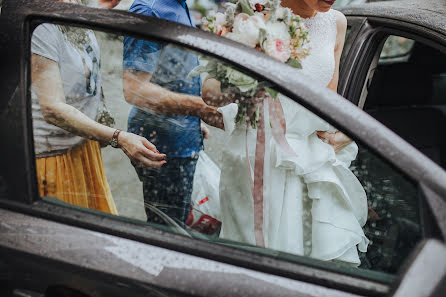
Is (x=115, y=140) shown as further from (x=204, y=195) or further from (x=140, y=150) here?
(x=204, y=195)

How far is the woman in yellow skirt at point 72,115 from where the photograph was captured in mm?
1399

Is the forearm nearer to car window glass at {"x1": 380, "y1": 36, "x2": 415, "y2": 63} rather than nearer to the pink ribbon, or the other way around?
the pink ribbon

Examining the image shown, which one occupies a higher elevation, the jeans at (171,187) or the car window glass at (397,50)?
the car window glass at (397,50)

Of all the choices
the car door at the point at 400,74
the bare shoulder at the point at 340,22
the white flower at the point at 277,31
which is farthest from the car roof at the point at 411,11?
the white flower at the point at 277,31

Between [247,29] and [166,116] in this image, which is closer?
[166,116]

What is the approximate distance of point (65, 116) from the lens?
1.43 m

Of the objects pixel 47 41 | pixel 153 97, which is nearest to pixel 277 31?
pixel 153 97

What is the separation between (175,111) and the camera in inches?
54.7

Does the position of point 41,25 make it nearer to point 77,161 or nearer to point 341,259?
point 77,161

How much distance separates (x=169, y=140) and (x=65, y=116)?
320 millimetres

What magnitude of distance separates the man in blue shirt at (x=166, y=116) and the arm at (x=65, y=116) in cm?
2

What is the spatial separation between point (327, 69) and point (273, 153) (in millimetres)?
846

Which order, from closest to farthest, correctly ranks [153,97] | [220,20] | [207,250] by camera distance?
[207,250], [153,97], [220,20]

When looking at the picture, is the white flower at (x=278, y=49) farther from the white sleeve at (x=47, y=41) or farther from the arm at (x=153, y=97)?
the white sleeve at (x=47, y=41)
